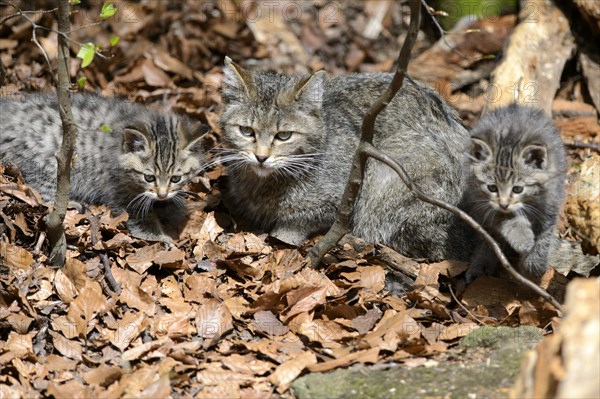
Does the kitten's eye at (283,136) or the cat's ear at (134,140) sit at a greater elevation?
the kitten's eye at (283,136)

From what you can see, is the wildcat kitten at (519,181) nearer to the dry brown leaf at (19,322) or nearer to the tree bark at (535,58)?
the tree bark at (535,58)

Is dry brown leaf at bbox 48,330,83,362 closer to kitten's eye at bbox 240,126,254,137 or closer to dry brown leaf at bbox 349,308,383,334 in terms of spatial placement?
dry brown leaf at bbox 349,308,383,334

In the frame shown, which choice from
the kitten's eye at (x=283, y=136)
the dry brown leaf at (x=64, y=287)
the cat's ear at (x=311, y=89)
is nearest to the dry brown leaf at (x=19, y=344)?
the dry brown leaf at (x=64, y=287)

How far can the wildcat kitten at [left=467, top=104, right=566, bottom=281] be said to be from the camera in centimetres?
578

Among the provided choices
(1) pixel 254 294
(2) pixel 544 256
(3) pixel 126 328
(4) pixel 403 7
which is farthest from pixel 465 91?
(3) pixel 126 328

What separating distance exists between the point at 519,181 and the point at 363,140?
1.23 meters

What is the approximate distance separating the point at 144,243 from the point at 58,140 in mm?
1454

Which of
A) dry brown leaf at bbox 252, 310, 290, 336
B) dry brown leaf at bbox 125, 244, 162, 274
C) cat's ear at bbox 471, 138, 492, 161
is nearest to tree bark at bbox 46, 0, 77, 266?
dry brown leaf at bbox 125, 244, 162, 274

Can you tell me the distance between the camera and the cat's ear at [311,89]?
6.82 m

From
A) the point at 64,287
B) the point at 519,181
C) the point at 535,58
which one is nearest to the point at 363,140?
the point at 519,181

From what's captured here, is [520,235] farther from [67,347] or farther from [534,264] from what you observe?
[67,347]

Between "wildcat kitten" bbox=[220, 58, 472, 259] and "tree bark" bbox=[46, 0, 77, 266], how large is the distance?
1.70 meters

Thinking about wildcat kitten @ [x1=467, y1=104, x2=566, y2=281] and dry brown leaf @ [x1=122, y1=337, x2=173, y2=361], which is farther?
wildcat kitten @ [x1=467, y1=104, x2=566, y2=281]

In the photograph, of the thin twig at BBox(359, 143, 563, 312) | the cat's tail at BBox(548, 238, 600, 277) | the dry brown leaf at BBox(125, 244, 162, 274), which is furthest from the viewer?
the cat's tail at BBox(548, 238, 600, 277)
